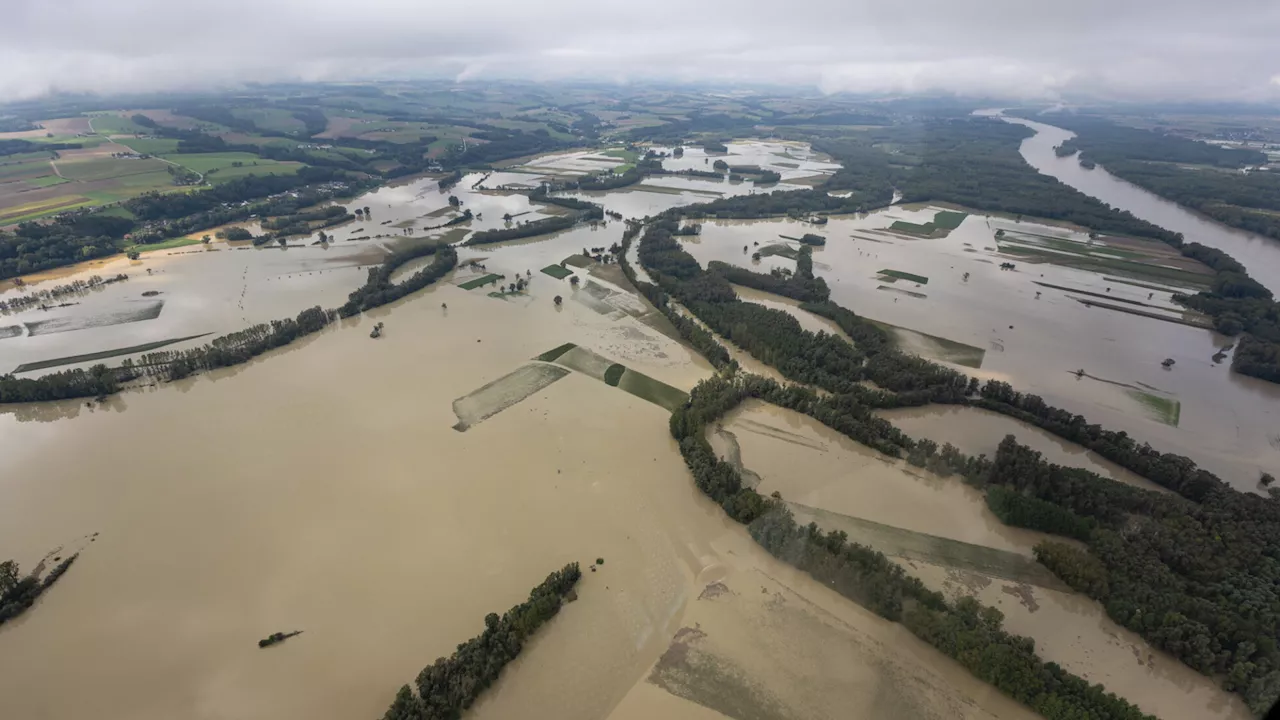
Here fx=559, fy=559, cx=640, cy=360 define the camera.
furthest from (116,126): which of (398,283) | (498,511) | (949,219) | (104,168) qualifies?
(949,219)

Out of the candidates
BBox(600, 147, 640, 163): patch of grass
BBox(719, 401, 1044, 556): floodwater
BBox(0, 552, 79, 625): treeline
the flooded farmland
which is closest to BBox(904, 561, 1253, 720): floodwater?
the flooded farmland

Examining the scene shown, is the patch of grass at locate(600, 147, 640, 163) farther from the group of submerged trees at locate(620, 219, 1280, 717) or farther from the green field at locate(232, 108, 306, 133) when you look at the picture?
the group of submerged trees at locate(620, 219, 1280, 717)

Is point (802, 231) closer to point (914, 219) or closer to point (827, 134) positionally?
point (914, 219)

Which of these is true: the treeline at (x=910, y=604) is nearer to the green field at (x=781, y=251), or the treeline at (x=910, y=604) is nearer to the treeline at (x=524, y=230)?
the green field at (x=781, y=251)

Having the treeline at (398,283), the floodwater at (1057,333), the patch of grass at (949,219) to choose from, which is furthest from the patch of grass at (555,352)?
the patch of grass at (949,219)

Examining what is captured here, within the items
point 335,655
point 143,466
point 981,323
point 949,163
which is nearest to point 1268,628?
point 981,323

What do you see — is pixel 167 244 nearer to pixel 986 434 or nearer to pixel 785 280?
pixel 785 280
